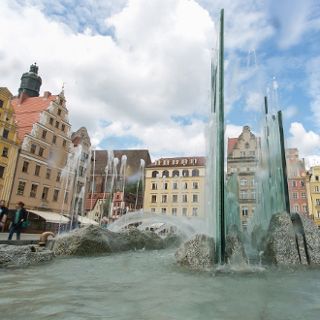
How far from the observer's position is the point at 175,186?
66.9m

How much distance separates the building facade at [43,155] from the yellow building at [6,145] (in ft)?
2.64

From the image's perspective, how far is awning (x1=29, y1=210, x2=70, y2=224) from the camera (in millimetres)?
34438

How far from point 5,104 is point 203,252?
32004mm

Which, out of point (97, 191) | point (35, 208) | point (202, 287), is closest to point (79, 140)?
point (35, 208)

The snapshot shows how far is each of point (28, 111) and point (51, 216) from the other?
14474mm

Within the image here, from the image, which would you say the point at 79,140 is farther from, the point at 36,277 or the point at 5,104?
the point at 36,277

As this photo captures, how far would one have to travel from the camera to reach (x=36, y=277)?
6043mm

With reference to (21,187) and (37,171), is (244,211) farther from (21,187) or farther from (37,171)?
(21,187)

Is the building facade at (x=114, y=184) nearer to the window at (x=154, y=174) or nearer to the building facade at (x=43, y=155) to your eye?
the window at (x=154, y=174)

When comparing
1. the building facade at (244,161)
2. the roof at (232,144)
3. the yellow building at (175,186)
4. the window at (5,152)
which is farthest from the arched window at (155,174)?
the window at (5,152)

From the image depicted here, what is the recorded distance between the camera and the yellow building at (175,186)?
214ft

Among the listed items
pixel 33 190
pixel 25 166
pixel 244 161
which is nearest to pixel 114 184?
pixel 244 161

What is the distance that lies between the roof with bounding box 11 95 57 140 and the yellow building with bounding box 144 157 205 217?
3140cm

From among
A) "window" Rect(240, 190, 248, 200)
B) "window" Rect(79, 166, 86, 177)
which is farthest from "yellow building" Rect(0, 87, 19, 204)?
"window" Rect(240, 190, 248, 200)
